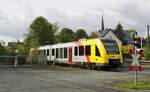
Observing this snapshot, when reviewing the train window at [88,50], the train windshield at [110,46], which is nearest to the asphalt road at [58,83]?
A: the train windshield at [110,46]

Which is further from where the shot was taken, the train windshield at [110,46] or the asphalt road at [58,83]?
the train windshield at [110,46]

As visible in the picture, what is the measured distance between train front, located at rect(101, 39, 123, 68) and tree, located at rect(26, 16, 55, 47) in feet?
181

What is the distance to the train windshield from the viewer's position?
1628 inches

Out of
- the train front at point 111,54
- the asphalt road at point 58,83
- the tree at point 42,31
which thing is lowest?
the asphalt road at point 58,83

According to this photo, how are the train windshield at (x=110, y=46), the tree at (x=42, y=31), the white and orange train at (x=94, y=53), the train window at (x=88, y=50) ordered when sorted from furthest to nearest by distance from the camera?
the tree at (x=42, y=31) → the train window at (x=88, y=50) → the train windshield at (x=110, y=46) → the white and orange train at (x=94, y=53)

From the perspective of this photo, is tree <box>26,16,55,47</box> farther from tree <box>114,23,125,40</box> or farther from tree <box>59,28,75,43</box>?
tree <box>114,23,125,40</box>

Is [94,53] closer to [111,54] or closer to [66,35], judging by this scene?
[111,54]

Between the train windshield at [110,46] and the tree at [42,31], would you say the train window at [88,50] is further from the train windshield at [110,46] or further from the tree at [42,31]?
the tree at [42,31]

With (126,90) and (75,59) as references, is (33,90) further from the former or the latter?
(75,59)

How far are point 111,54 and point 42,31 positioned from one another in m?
59.7

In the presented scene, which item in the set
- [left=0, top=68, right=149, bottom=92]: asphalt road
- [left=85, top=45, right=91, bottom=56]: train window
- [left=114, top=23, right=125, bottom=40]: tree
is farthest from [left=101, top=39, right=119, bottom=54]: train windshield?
[left=114, top=23, right=125, bottom=40]: tree

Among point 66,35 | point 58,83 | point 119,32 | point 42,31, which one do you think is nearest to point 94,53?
point 58,83

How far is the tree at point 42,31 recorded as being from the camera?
97938 millimetres

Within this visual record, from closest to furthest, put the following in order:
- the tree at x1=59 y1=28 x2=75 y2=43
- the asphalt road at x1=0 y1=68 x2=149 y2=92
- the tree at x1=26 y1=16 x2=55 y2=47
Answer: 1. the asphalt road at x1=0 y1=68 x2=149 y2=92
2. the tree at x1=26 y1=16 x2=55 y2=47
3. the tree at x1=59 y1=28 x2=75 y2=43
